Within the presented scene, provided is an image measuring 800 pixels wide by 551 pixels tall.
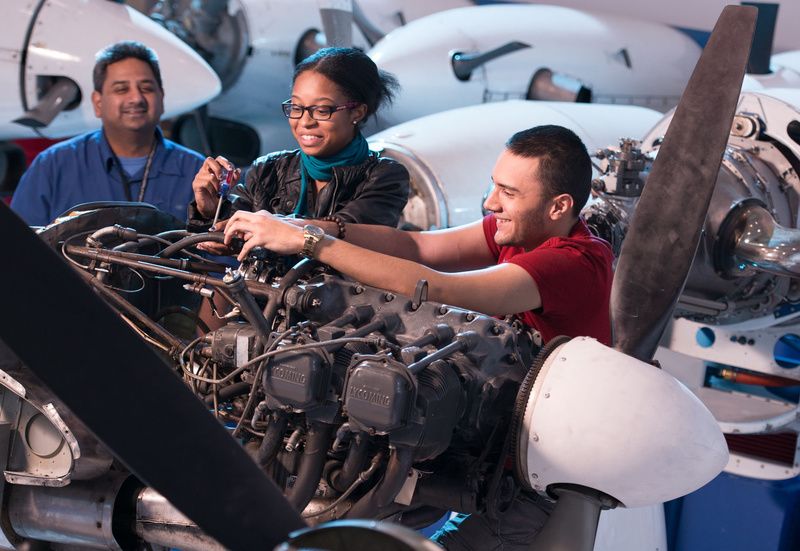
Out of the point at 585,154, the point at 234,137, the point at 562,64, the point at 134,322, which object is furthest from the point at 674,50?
the point at 134,322

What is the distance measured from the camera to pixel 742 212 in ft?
11.4

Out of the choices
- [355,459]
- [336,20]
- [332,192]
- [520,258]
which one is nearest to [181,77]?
[336,20]

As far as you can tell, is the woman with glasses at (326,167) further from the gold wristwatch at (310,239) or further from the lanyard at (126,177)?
the lanyard at (126,177)

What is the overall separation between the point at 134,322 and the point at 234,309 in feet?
1.24

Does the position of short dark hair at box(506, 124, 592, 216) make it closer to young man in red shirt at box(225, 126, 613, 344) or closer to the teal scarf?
young man in red shirt at box(225, 126, 613, 344)

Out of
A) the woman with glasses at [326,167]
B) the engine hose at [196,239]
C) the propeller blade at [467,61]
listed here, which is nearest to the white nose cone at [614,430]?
the woman with glasses at [326,167]

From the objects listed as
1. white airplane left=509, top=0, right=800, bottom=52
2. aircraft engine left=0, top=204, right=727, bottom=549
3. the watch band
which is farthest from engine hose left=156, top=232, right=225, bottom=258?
white airplane left=509, top=0, right=800, bottom=52

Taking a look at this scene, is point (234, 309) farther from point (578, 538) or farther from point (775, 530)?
point (775, 530)

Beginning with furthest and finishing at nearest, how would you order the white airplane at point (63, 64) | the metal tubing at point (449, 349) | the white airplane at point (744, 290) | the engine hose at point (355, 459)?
the white airplane at point (63, 64)
the white airplane at point (744, 290)
the engine hose at point (355, 459)
the metal tubing at point (449, 349)

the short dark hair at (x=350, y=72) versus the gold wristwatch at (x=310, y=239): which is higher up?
the short dark hair at (x=350, y=72)

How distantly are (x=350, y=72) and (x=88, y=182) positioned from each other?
5.49 ft

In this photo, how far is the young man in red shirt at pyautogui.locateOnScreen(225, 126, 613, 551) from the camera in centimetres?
233

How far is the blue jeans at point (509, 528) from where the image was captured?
2.34m

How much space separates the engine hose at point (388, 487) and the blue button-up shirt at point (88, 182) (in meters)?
2.05
